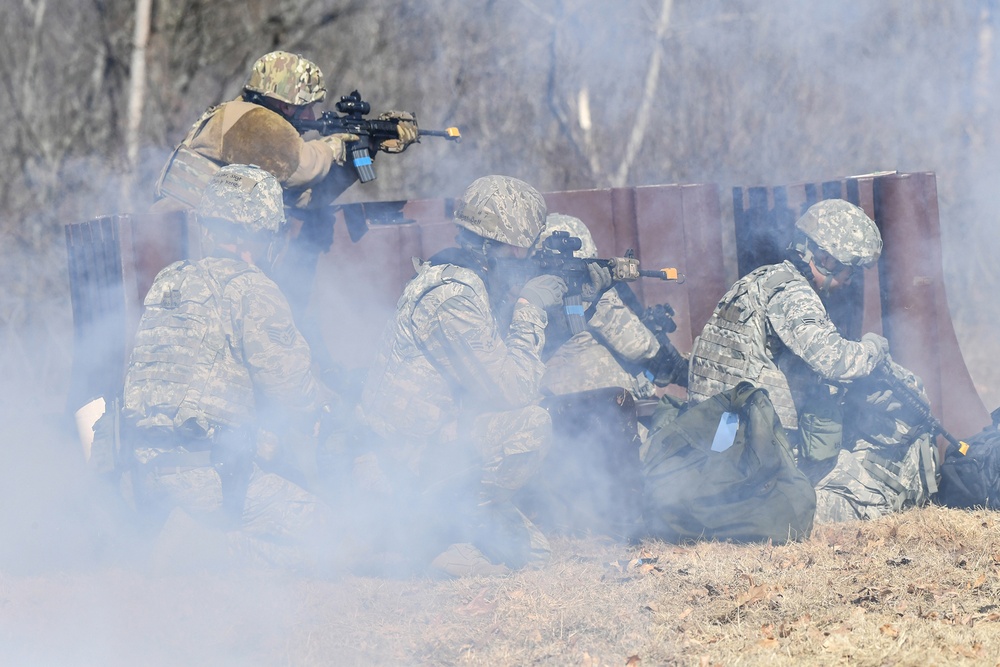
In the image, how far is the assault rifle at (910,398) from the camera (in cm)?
540

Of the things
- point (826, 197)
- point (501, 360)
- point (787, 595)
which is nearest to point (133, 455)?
point (501, 360)

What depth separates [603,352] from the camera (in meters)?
5.67

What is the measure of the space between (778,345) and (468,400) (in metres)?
1.61

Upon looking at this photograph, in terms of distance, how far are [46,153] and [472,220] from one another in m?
7.41

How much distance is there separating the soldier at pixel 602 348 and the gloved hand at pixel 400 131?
3.38 feet

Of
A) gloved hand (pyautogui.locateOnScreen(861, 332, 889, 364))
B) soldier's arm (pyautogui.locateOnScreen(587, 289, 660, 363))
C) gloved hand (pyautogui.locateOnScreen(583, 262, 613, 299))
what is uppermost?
gloved hand (pyautogui.locateOnScreen(583, 262, 613, 299))

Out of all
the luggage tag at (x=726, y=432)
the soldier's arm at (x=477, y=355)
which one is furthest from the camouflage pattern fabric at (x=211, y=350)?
the luggage tag at (x=726, y=432)

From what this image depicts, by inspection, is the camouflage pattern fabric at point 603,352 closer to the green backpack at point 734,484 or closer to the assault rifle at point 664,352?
the assault rifle at point 664,352

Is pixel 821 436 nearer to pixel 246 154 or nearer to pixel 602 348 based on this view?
pixel 602 348

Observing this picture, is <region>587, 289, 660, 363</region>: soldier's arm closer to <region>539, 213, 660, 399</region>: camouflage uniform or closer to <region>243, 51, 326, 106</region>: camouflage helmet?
<region>539, 213, 660, 399</region>: camouflage uniform

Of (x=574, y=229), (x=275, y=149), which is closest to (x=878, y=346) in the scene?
(x=574, y=229)

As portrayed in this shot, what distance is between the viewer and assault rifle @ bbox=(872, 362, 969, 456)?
5398 mm

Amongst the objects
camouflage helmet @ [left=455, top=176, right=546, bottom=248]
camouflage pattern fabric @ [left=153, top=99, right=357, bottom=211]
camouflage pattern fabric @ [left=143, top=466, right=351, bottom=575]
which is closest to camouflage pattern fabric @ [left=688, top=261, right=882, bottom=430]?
camouflage helmet @ [left=455, top=176, right=546, bottom=248]

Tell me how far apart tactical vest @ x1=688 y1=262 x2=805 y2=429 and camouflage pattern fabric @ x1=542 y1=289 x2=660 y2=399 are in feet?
1.43
